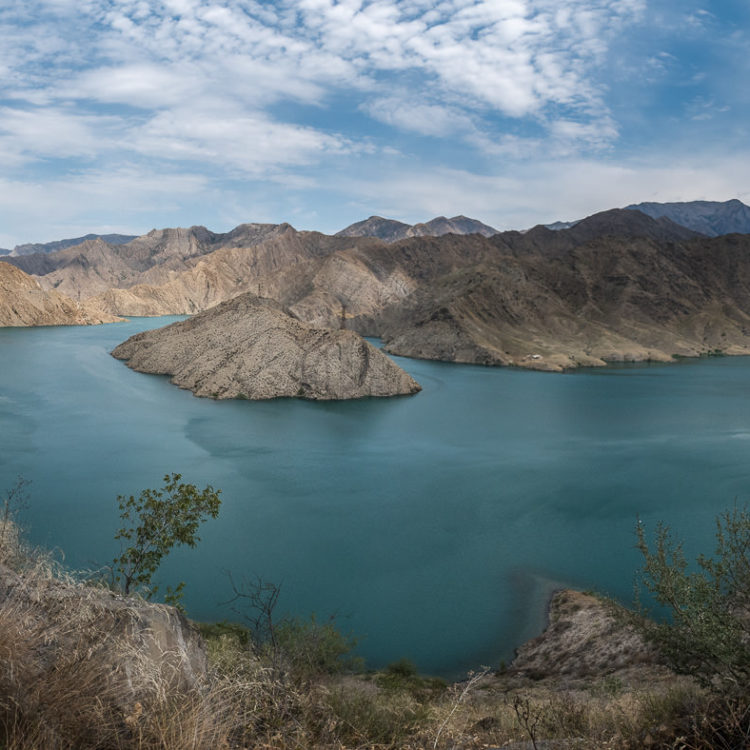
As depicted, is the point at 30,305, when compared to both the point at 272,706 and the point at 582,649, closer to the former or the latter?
the point at 582,649

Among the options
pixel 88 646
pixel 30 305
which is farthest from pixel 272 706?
pixel 30 305

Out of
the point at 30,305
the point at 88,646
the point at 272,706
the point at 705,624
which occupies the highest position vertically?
the point at 30,305

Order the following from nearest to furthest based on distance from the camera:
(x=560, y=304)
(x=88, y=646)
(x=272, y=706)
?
(x=88, y=646)
(x=272, y=706)
(x=560, y=304)

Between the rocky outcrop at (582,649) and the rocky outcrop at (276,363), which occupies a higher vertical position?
the rocky outcrop at (276,363)

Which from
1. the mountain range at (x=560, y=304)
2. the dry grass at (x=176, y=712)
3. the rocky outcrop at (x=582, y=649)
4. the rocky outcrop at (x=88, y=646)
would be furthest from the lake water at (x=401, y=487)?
the mountain range at (x=560, y=304)

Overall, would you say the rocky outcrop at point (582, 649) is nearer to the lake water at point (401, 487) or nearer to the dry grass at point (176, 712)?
the lake water at point (401, 487)

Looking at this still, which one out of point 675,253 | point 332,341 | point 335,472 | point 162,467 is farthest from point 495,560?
point 675,253

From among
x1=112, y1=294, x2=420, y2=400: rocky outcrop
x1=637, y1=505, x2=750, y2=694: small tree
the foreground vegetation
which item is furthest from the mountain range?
the foreground vegetation
